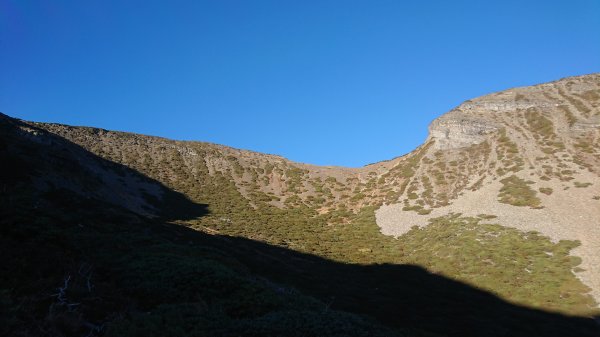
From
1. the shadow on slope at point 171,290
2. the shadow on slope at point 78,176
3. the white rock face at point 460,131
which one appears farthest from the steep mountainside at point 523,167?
the shadow on slope at point 78,176

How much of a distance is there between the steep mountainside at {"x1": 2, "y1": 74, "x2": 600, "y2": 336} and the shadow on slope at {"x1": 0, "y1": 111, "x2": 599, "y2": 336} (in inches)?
17.1

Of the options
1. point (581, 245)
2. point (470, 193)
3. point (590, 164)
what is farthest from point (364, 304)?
point (590, 164)

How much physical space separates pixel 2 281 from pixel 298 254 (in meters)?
38.7

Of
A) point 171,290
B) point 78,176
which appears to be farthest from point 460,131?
point 171,290

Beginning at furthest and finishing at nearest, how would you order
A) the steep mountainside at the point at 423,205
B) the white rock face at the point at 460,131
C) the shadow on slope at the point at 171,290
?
the white rock face at the point at 460,131 < the steep mountainside at the point at 423,205 < the shadow on slope at the point at 171,290

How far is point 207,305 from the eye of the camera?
687 inches

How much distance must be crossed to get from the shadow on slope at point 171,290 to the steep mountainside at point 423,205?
43 cm

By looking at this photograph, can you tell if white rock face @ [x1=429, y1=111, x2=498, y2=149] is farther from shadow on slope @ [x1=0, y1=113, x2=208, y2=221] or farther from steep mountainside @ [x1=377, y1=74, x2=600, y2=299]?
shadow on slope @ [x1=0, y1=113, x2=208, y2=221]

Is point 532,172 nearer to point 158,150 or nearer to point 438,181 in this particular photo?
point 438,181

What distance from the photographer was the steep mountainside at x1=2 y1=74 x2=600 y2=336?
3772 cm

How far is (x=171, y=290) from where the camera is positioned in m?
18.9

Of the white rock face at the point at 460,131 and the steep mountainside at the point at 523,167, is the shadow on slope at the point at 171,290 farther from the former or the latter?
the white rock face at the point at 460,131

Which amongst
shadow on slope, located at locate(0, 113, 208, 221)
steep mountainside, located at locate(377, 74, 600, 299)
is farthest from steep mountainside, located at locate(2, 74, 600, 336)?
shadow on slope, located at locate(0, 113, 208, 221)

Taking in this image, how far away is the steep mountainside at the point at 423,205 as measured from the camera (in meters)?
37.7
